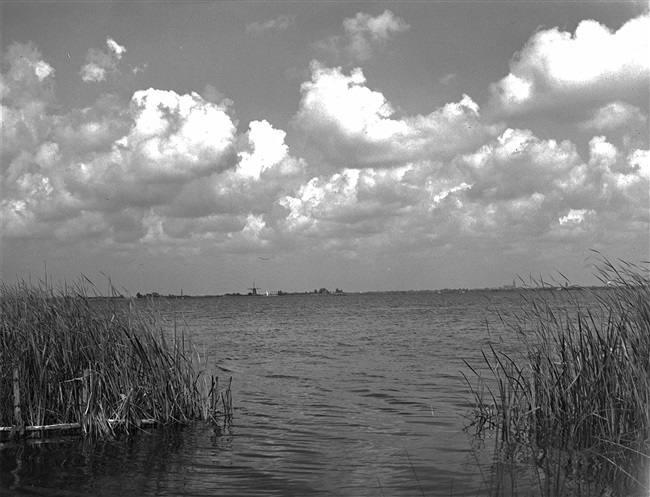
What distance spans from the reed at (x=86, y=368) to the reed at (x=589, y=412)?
21.3 ft

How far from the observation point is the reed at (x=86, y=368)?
11.8 metres

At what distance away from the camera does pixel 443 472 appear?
35.8ft

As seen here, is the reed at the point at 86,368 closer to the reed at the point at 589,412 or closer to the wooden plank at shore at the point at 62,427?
the wooden plank at shore at the point at 62,427

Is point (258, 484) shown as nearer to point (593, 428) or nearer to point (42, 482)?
point (42, 482)

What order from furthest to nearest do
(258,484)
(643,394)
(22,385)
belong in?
(22,385) → (258,484) → (643,394)

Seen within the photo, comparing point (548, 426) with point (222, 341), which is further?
point (222, 341)

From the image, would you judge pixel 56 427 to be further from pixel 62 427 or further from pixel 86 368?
pixel 86 368

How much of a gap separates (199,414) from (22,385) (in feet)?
11.5

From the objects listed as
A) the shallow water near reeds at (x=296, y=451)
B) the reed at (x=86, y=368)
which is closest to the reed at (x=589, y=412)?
the shallow water near reeds at (x=296, y=451)

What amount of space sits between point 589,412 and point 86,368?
9028 millimetres

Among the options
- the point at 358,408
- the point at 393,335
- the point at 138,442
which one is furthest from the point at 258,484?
the point at 393,335

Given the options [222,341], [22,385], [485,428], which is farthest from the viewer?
[222,341]

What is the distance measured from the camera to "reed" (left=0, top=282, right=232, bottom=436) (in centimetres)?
1175

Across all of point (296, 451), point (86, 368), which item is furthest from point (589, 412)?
point (86, 368)
